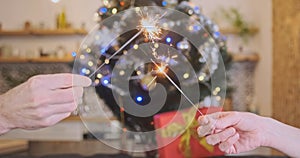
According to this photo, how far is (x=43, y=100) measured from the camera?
1.69 feet

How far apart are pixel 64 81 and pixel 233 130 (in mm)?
269

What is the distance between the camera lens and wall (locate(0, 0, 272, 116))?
211cm

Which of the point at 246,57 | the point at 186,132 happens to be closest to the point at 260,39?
the point at 246,57

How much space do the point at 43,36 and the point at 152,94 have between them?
6.71 feet

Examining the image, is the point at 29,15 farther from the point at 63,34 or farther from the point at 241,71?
the point at 241,71

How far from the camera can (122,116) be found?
0.89 metres

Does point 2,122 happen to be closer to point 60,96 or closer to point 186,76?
point 60,96

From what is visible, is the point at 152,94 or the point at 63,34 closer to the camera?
the point at 152,94

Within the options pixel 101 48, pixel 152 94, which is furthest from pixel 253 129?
pixel 101 48

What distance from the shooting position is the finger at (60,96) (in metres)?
0.52

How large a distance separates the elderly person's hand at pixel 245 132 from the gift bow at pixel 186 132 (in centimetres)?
9

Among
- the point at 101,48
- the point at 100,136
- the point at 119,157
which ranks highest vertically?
the point at 101,48

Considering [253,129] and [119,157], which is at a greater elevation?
[253,129]

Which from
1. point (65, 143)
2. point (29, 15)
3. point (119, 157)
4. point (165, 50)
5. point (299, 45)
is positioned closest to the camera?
point (165, 50)
